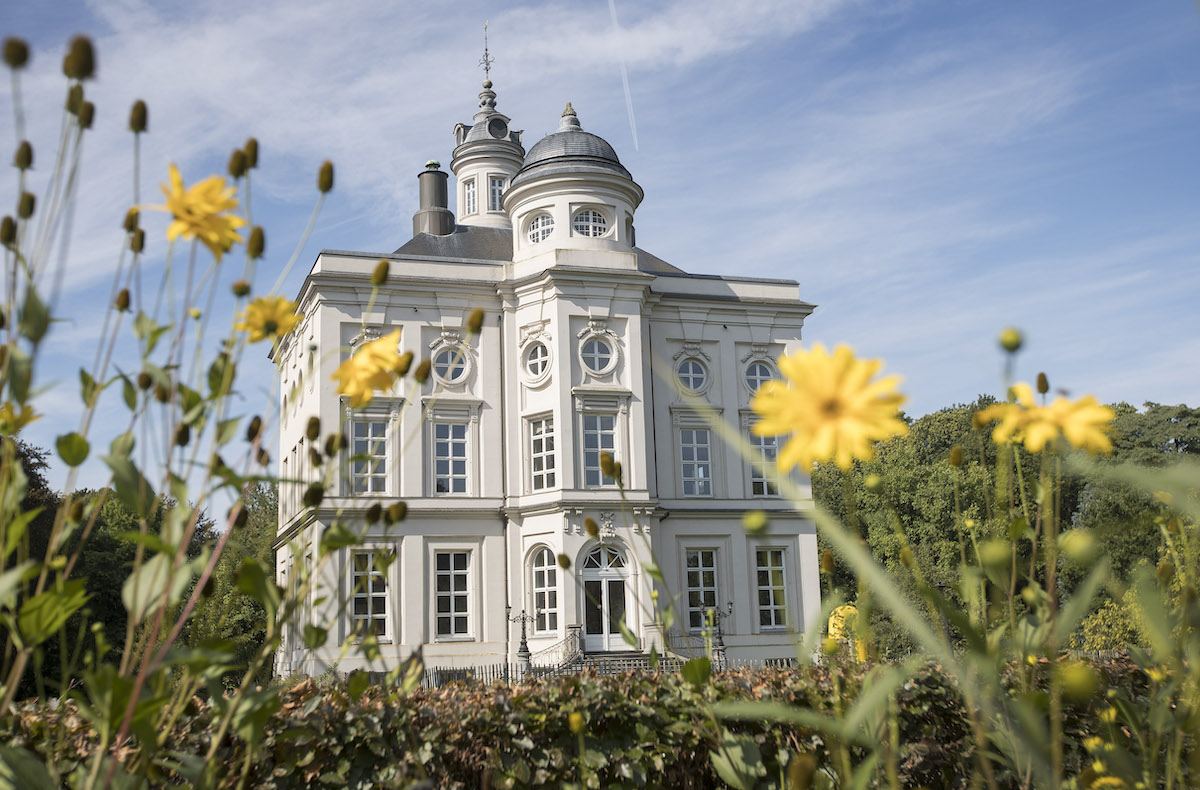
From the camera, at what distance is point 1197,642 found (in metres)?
1.65

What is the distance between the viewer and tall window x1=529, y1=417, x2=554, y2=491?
2261 centimetres

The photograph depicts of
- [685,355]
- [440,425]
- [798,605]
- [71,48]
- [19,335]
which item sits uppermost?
[685,355]

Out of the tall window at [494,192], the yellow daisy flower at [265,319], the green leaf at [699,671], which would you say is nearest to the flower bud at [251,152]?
the yellow daisy flower at [265,319]

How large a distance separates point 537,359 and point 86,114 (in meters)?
21.4

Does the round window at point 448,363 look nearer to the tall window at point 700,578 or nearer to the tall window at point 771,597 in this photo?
the tall window at point 700,578

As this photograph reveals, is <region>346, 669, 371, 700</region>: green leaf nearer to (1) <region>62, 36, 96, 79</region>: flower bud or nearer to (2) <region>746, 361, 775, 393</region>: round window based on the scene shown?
(1) <region>62, 36, 96, 79</region>: flower bud

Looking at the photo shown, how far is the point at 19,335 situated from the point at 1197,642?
226cm

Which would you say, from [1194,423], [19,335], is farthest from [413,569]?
[1194,423]

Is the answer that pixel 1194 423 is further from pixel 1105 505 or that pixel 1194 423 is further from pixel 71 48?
pixel 71 48

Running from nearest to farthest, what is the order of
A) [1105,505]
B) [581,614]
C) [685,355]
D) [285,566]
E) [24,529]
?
1. [24,529]
2. [581,614]
3. [685,355]
4. [285,566]
5. [1105,505]

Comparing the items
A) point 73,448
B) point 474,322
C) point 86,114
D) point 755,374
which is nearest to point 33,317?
point 73,448

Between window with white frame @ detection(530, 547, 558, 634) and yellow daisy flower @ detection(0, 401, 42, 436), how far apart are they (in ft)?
63.7

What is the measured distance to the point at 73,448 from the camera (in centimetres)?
199

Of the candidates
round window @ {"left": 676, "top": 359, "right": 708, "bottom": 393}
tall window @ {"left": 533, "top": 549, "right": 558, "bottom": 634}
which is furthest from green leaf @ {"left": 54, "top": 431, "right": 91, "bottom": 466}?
round window @ {"left": 676, "top": 359, "right": 708, "bottom": 393}
